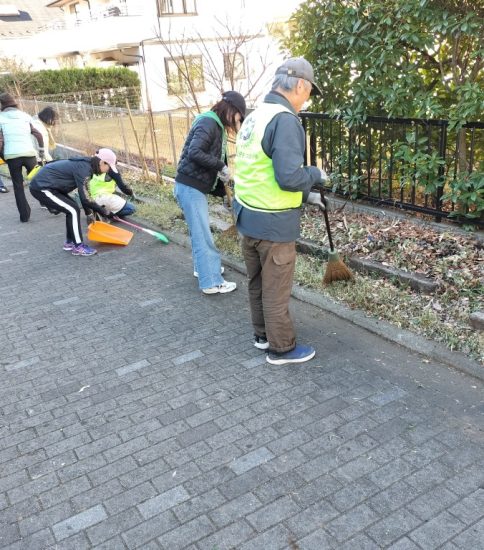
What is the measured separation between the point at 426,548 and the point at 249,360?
174 cm

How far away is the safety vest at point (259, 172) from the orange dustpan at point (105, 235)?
10.8ft

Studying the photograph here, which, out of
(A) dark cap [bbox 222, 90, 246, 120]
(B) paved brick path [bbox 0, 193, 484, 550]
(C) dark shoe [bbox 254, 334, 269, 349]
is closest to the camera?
(B) paved brick path [bbox 0, 193, 484, 550]

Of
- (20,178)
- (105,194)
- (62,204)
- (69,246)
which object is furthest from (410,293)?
(20,178)

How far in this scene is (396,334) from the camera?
149 inches

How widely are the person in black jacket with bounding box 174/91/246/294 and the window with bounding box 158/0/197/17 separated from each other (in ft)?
66.7

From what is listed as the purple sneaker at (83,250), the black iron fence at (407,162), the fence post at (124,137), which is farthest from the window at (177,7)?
the purple sneaker at (83,250)

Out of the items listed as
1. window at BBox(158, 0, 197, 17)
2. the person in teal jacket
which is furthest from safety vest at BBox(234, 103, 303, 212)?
window at BBox(158, 0, 197, 17)

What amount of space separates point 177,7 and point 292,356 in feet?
74.4

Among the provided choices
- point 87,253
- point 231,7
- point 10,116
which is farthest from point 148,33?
point 87,253

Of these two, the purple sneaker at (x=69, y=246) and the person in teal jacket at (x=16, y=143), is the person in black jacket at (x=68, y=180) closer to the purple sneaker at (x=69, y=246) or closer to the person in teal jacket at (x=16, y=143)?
the purple sneaker at (x=69, y=246)

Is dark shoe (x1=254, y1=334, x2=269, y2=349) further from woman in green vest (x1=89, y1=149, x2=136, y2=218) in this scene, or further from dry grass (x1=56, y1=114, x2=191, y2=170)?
dry grass (x1=56, y1=114, x2=191, y2=170)

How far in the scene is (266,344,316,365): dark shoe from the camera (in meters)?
3.61

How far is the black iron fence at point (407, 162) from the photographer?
4941mm

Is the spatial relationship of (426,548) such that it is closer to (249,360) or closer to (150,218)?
(249,360)
